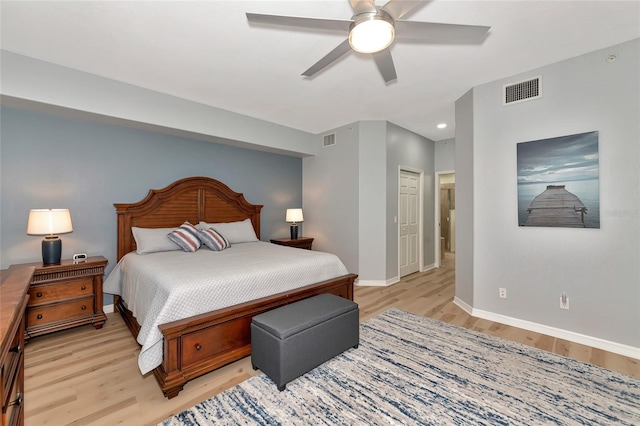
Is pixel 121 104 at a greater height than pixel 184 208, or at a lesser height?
greater

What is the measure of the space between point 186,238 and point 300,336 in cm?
224

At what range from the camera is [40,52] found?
8.38ft

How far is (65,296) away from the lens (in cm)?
279

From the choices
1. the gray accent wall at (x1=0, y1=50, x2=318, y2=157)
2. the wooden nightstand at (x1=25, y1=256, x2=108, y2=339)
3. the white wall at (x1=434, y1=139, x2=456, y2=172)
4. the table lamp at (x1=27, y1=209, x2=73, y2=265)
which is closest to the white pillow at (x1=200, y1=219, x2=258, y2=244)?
the gray accent wall at (x1=0, y1=50, x2=318, y2=157)

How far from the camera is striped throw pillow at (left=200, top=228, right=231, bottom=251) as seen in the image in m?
3.58

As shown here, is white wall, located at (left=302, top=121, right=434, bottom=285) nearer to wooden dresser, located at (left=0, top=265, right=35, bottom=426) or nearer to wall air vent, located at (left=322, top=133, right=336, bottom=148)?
wall air vent, located at (left=322, top=133, right=336, bottom=148)

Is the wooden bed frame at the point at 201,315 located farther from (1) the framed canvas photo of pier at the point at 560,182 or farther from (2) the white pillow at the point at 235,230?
(1) the framed canvas photo of pier at the point at 560,182

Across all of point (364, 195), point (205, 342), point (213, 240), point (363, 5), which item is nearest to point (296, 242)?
point (364, 195)

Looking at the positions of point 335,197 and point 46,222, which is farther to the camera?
point 335,197

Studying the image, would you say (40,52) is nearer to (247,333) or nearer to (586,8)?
(247,333)

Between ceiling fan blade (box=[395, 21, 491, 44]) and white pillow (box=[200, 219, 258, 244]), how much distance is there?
329cm

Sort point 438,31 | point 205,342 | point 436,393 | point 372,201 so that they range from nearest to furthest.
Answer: point 438,31 < point 436,393 < point 205,342 < point 372,201

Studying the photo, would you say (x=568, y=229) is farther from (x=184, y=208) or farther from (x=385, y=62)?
(x=184, y=208)

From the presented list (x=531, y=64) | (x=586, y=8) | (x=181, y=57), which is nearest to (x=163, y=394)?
(x=181, y=57)
